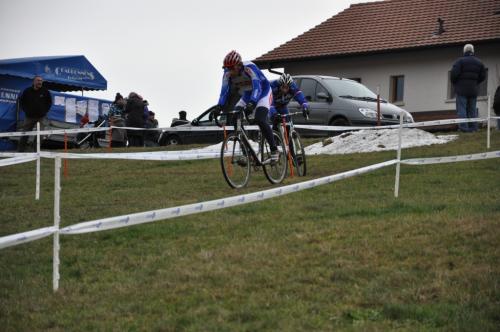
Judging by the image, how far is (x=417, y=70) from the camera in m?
34.8

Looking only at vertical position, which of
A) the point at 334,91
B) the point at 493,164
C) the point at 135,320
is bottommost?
the point at 135,320

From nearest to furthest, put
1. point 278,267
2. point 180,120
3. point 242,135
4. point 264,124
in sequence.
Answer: point 278,267, point 242,135, point 264,124, point 180,120

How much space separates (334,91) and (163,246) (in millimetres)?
13775

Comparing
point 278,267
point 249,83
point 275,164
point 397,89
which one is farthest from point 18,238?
point 397,89

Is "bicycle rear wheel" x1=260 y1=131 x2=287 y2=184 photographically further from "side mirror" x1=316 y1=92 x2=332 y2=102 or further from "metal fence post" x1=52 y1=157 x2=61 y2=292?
"side mirror" x1=316 y1=92 x2=332 y2=102

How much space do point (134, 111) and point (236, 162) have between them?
12.3 meters

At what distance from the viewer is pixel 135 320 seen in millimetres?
6328

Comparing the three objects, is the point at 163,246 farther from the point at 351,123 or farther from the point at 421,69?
the point at 421,69

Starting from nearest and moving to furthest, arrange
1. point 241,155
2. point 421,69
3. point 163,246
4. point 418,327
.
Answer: point 418,327 → point 163,246 → point 241,155 → point 421,69

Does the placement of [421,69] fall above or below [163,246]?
above

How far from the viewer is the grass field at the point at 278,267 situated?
6.30m

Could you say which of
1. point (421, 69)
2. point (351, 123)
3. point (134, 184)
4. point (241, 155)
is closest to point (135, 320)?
point (241, 155)

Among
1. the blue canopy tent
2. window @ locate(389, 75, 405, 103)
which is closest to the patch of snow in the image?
the blue canopy tent

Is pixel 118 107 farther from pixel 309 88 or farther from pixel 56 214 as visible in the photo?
pixel 56 214
